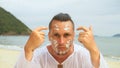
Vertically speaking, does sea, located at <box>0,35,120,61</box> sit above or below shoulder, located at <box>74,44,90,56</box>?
below

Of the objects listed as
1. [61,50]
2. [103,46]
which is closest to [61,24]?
[61,50]

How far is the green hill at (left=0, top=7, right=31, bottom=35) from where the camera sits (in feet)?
348

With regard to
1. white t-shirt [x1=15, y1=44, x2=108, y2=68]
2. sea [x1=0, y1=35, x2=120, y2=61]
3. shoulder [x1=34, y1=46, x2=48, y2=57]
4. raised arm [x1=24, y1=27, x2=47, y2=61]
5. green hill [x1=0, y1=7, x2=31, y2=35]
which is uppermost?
raised arm [x1=24, y1=27, x2=47, y2=61]

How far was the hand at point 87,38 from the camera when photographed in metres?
4.01

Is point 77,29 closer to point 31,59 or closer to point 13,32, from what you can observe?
point 31,59

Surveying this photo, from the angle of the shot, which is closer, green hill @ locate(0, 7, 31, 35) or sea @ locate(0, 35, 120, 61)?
sea @ locate(0, 35, 120, 61)

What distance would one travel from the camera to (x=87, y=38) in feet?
13.2

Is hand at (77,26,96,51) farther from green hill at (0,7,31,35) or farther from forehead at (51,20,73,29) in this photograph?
green hill at (0,7,31,35)

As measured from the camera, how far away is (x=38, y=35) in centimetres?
403

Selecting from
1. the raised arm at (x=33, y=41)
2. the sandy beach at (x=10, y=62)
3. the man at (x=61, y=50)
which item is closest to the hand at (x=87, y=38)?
the man at (x=61, y=50)

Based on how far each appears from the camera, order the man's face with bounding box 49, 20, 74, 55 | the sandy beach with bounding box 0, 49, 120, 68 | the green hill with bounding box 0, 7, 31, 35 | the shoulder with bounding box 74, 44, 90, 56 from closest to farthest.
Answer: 1. the man's face with bounding box 49, 20, 74, 55
2. the shoulder with bounding box 74, 44, 90, 56
3. the sandy beach with bounding box 0, 49, 120, 68
4. the green hill with bounding box 0, 7, 31, 35

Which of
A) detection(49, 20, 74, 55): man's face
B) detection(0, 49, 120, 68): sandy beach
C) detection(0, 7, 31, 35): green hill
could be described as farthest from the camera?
detection(0, 7, 31, 35): green hill

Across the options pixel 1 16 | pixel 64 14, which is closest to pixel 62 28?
pixel 64 14

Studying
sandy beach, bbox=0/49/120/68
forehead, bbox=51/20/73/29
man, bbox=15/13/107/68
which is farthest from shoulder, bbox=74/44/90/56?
sandy beach, bbox=0/49/120/68
